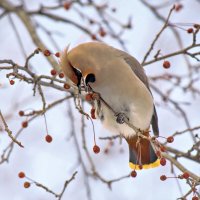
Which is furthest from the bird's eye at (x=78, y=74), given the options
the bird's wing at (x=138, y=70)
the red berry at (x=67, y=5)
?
the red berry at (x=67, y=5)

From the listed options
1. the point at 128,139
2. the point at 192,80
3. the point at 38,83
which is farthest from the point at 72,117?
the point at 38,83

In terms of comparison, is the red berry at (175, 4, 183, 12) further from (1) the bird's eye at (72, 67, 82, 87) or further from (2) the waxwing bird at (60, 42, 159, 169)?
(1) the bird's eye at (72, 67, 82, 87)

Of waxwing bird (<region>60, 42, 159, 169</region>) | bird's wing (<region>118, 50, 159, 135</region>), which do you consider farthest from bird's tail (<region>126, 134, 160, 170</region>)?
bird's wing (<region>118, 50, 159, 135</region>)

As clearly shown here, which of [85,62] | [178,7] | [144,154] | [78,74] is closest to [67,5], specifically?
[178,7]

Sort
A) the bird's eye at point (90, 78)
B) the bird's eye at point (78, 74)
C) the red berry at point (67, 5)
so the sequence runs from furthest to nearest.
→ the red berry at point (67, 5)
the bird's eye at point (90, 78)
the bird's eye at point (78, 74)

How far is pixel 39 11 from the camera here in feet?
14.2

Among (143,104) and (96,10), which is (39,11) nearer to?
(96,10)

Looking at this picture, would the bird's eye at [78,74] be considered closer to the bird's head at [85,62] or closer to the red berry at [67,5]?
the bird's head at [85,62]


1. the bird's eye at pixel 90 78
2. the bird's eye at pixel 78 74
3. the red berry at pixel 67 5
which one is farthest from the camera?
the red berry at pixel 67 5

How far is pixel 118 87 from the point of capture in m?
3.48

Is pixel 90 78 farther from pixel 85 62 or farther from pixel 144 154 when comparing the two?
pixel 144 154

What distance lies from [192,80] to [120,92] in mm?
782

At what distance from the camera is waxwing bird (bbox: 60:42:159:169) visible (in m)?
3.37

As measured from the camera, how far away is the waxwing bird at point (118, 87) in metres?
3.37
